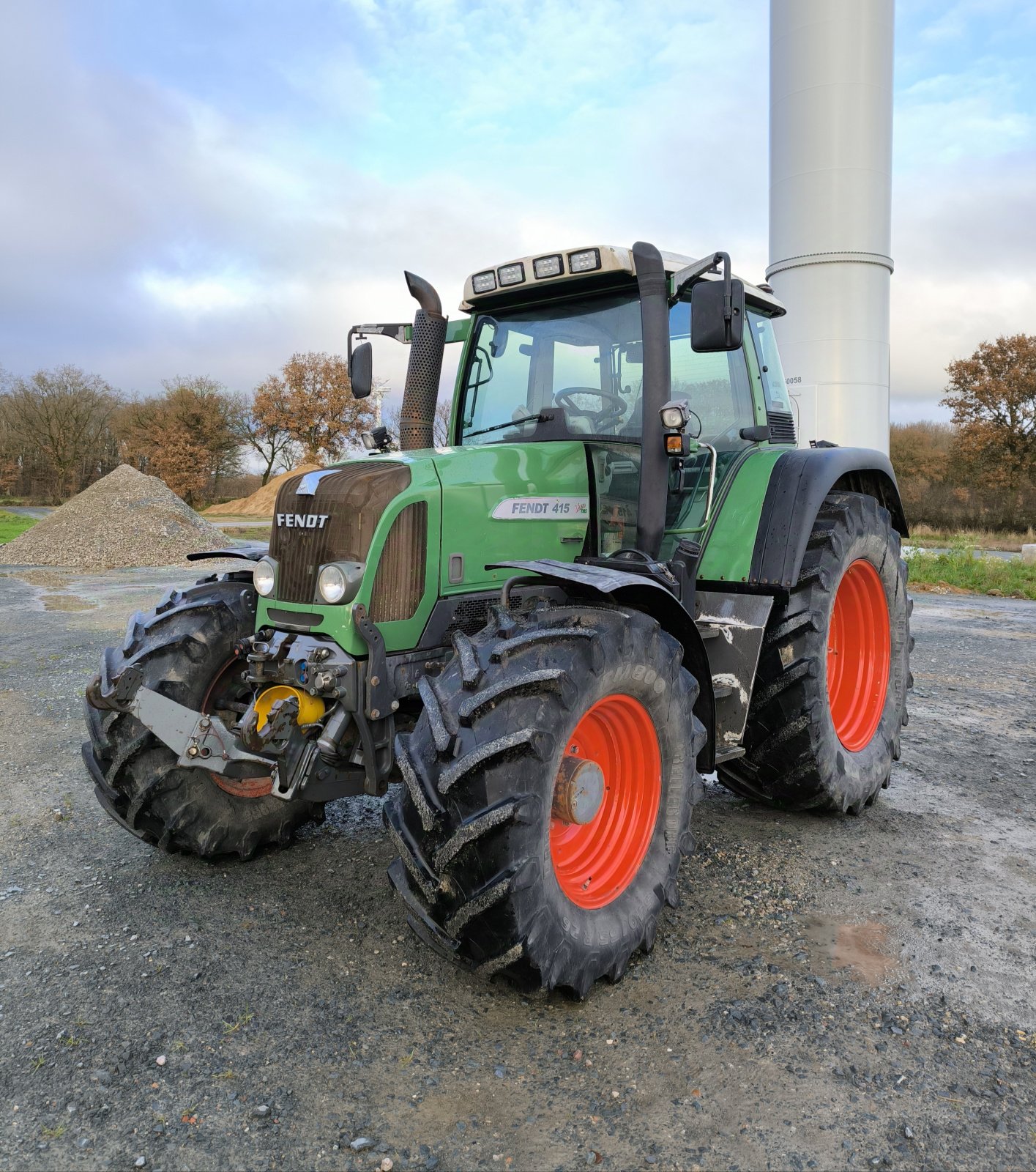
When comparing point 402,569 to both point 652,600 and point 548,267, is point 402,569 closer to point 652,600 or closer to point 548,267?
point 652,600

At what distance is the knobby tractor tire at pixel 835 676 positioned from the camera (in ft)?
12.5

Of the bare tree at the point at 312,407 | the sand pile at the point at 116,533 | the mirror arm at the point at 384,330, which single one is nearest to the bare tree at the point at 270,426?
the bare tree at the point at 312,407

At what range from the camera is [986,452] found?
105 feet

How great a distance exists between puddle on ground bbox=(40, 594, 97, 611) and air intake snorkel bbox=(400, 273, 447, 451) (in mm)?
8846

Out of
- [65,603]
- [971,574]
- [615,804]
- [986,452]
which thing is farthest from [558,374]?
[986,452]

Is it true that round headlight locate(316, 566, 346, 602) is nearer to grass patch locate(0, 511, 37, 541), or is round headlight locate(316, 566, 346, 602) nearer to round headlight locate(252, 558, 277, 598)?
round headlight locate(252, 558, 277, 598)

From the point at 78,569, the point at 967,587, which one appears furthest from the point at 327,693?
the point at 78,569

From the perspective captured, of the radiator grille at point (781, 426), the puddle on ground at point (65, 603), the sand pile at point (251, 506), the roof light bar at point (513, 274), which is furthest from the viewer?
the sand pile at point (251, 506)

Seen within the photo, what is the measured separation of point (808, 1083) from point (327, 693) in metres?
1.78

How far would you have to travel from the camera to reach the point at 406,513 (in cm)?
311

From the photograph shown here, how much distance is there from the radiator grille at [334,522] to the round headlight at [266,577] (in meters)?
0.03

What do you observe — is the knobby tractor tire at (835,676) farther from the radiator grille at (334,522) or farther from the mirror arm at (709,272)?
the radiator grille at (334,522)

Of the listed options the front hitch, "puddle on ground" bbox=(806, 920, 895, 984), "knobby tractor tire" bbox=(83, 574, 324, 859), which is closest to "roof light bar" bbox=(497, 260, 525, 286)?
"knobby tractor tire" bbox=(83, 574, 324, 859)

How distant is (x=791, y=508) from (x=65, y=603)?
1092 centimetres
